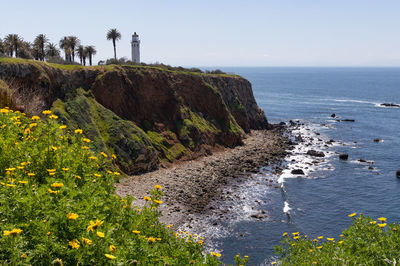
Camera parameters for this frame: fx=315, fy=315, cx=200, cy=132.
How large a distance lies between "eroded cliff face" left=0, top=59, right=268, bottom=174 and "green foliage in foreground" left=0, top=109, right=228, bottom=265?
42142 millimetres

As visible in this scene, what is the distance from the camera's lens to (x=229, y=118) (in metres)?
93.8

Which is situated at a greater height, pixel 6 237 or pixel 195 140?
pixel 6 237

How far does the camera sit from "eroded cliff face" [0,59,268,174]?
200 ft

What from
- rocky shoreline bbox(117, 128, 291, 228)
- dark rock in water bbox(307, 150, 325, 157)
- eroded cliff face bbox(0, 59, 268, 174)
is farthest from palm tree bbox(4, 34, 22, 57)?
dark rock in water bbox(307, 150, 325, 157)

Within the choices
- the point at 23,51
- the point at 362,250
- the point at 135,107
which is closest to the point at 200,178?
the point at 135,107

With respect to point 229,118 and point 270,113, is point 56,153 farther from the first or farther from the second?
point 270,113

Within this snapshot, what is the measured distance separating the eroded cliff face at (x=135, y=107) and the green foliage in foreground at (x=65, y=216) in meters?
42.1

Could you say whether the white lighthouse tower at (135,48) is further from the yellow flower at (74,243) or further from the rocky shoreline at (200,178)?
the yellow flower at (74,243)

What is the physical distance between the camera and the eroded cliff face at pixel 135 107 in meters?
61.0

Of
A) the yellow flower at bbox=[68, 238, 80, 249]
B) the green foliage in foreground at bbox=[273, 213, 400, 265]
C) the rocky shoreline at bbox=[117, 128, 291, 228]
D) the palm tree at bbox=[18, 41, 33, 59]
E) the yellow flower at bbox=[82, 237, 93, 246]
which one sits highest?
the palm tree at bbox=[18, 41, 33, 59]

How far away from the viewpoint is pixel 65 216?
7.77 meters

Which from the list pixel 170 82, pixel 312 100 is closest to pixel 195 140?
pixel 170 82

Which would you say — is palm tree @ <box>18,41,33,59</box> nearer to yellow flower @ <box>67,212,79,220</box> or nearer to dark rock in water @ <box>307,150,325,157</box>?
dark rock in water @ <box>307,150,325,157</box>

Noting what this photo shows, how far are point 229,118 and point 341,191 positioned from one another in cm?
4181
